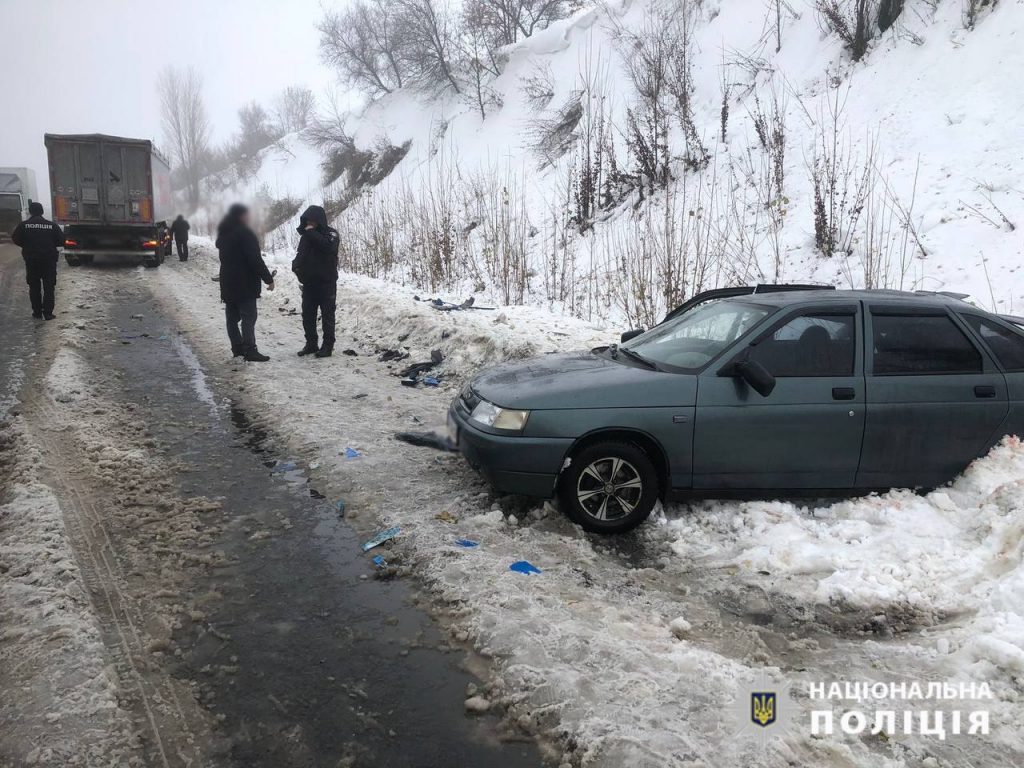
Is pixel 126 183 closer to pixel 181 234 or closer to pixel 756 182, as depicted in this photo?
pixel 181 234

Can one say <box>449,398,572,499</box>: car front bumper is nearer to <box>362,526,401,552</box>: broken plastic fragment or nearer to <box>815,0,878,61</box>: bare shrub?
<box>362,526,401,552</box>: broken plastic fragment

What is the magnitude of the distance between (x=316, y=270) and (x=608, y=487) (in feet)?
19.7

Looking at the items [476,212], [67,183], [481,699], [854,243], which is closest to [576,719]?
[481,699]

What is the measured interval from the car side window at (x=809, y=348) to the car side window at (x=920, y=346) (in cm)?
21

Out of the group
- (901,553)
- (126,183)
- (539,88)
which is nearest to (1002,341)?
(901,553)

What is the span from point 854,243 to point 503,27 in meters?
24.7

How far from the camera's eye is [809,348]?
14.3ft

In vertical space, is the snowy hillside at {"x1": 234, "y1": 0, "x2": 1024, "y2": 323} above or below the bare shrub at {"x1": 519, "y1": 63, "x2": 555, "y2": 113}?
below

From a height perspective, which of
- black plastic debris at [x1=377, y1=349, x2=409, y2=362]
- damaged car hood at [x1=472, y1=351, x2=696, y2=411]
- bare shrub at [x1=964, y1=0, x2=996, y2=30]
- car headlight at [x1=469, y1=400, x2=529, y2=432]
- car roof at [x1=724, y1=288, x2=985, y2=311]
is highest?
bare shrub at [x1=964, y1=0, x2=996, y2=30]

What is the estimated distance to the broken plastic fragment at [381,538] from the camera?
154 inches

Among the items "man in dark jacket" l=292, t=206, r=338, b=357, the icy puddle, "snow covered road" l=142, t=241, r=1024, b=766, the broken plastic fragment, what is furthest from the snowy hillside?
the icy puddle

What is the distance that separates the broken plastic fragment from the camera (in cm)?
392

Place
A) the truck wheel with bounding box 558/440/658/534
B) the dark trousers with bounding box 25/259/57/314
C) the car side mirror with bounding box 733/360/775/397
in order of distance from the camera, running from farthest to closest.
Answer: the dark trousers with bounding box 25/259/57/314 → the truck wheel with bounding box 558/440/658/534 → the car side mirror with bounding box 733/360/775/397

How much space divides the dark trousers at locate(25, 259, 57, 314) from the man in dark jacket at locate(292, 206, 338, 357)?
4.92m
